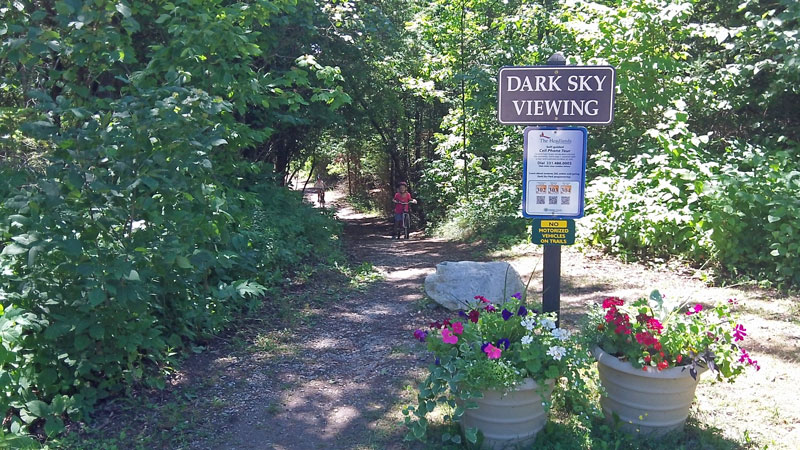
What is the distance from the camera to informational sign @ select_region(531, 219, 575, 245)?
12.7 feet

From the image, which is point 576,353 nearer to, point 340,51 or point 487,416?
point 487,416

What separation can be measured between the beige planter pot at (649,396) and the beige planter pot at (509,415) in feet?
1.37

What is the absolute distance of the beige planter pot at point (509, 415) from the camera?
339 cm

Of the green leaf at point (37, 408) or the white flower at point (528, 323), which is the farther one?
the white flower at point (528, 323)

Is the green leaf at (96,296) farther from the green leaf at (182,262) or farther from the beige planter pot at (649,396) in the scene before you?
the beige planter pot at (649,396)

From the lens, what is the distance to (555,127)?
3.81m

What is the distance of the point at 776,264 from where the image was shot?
22.2 feet

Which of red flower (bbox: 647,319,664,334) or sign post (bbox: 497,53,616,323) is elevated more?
sign post (bbox: 497,53,616,323)

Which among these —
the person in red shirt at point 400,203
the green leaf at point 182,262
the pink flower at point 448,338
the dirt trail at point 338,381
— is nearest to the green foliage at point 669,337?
the pink flower at point 448,338

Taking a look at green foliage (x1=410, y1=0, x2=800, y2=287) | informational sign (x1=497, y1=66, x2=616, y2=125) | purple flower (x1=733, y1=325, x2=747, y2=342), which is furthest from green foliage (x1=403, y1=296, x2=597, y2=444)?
green foliage (x1=410, y1=0, x2=800, y2=287)

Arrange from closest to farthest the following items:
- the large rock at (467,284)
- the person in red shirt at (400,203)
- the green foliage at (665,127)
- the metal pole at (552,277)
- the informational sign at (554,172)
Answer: the informational sign at (554,172) → the metal pole at (552,277) → the large rock at (467,284) → the green foliage at (665,127) → the person in red shirt at (400,203)

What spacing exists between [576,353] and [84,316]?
2.83 meters

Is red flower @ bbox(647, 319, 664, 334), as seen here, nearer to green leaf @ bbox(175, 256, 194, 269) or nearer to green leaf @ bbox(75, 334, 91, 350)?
green leaf @ bbox(175, 256, 194, 269)

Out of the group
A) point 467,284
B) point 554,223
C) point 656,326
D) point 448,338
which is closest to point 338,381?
point 448,338
